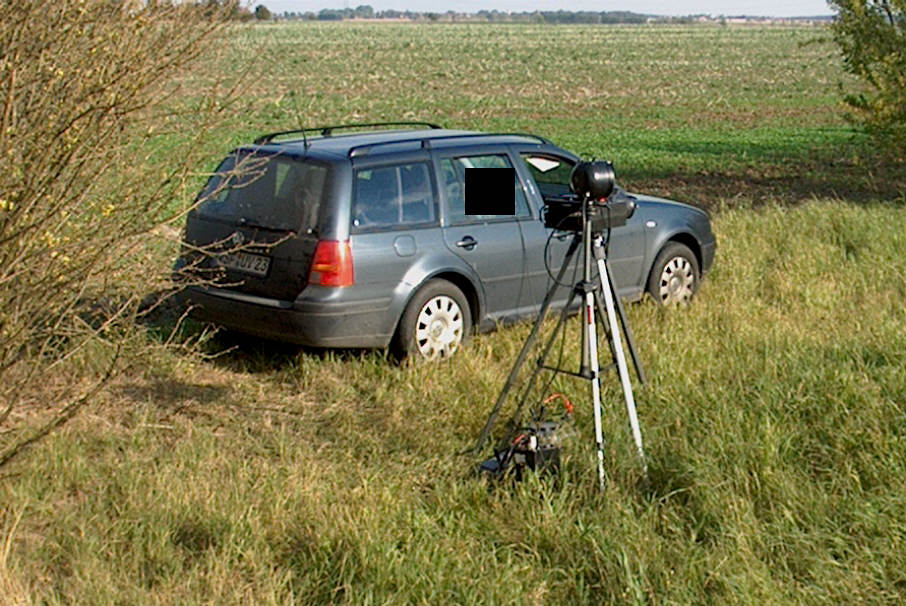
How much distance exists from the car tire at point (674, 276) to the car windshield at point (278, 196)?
3400 mm

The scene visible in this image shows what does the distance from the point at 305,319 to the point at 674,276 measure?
12.4ft

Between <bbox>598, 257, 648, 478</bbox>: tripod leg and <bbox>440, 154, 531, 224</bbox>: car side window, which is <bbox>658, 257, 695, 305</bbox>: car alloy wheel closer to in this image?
<bbox>440, 154, 531, 224</bbox>: car side window

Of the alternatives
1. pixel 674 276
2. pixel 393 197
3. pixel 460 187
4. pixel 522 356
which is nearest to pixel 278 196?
pixel 393 197

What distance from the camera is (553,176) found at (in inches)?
384

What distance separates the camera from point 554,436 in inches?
237

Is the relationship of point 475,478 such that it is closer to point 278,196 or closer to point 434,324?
point 434,324

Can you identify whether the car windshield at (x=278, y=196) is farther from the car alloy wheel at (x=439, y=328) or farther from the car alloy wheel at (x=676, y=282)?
the car alloy wheel at (x=676, y=282)

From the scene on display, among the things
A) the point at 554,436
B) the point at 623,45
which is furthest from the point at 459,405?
the point at 623,45

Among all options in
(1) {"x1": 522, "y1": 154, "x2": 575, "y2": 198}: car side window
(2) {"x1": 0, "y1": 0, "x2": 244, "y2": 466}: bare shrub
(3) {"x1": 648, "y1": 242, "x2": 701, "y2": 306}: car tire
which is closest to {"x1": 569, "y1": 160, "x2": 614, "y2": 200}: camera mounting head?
→ (2) {"x1": 0, "y1": 0, "x2": 244, "y2": 466}: bare shrub

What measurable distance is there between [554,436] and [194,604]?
2113mm

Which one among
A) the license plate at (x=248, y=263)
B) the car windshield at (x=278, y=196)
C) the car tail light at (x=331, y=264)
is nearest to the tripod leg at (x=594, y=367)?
the car tail light at (x=331, y=264)

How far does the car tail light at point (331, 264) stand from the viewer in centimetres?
793

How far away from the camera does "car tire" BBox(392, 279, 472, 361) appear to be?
838 centimetres

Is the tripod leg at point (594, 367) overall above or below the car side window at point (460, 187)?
below
